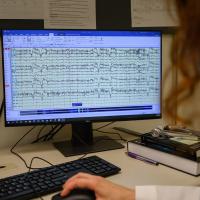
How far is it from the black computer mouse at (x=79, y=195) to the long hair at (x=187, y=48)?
413 millimetres

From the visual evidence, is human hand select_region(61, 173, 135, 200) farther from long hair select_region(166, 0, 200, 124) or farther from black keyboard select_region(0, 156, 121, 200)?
long hair select_region(166, 0, 200, 124)

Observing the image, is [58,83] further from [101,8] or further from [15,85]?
[101,8]

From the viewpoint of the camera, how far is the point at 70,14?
139cm

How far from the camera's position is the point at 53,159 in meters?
1.20

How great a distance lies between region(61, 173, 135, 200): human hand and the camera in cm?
90

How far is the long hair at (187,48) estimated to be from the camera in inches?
20.4

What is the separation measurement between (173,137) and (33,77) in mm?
537

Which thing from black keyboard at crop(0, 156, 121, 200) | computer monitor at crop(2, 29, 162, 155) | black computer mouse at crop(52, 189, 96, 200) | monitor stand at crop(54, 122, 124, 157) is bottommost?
black computer mouse at crop(52, 189, 96, 200)

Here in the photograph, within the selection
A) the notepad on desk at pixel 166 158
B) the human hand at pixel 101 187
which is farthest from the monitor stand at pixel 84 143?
the human hand at pixel 101 187

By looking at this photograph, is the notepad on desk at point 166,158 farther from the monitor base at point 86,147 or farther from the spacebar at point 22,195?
the spacebar at point 22,195

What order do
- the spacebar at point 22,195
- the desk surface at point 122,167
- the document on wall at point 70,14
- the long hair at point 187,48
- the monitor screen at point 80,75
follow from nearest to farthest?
1. the long hair at point 187,48
2. the spacebar at point 22,195
3. the desk surface at point 122,167
4. the monitor screen at point 80,75
5. the document on wall at point 70,14

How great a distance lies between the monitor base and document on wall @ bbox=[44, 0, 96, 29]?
47 centimetres

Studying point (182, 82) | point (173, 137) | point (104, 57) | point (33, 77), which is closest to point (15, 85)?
point (33, 77)

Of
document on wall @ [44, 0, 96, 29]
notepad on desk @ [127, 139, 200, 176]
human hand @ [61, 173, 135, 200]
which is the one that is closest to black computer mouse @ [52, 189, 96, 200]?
human hand @ [61, 173, 135, 200]
